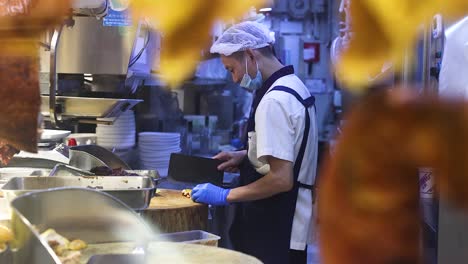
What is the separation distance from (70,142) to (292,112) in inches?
59.3

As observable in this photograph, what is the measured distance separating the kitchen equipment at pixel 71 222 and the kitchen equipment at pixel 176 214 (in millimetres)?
1165

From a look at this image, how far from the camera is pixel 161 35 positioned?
38 cm

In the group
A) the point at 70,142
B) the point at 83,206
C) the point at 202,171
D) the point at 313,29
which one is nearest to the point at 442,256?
the point at 202,171

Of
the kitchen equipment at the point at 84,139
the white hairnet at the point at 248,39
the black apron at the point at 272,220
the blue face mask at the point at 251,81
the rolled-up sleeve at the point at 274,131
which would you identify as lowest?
the black apron at the point at 272,220

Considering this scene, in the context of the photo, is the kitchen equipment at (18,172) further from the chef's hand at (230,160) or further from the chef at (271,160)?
the chef's hand at (230,160)

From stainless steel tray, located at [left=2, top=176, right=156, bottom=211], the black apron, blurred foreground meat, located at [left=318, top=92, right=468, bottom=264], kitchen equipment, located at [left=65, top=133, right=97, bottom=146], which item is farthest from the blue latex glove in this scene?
blurred foreground meat, located at [left=318, top=92, right=468, bottom=264]

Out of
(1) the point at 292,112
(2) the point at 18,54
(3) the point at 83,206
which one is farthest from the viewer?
(1) the point at 292,112

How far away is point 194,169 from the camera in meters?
2.79

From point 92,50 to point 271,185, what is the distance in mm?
1399

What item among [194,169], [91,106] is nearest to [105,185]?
[194,169]

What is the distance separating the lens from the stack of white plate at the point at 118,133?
383cm

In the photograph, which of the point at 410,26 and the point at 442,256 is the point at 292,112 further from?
the point at 410,26

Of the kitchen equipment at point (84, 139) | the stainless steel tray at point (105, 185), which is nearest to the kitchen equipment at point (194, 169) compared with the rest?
the stainless steel tray at point (105, 185)

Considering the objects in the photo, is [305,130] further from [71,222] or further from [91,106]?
[71,222]
